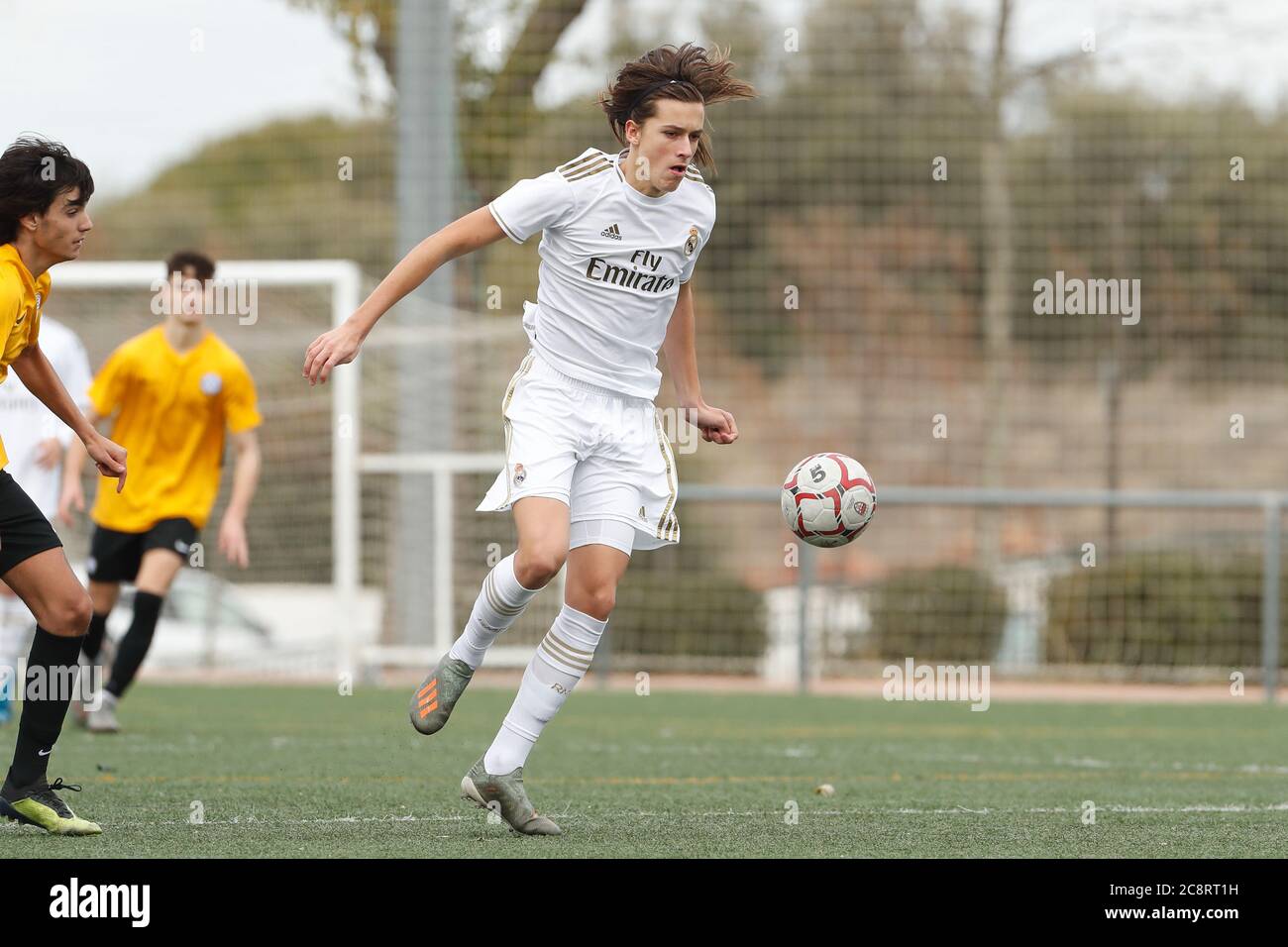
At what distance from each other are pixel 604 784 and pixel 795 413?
23.3 meters

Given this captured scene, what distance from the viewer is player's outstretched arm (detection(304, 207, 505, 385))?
4.72 meters

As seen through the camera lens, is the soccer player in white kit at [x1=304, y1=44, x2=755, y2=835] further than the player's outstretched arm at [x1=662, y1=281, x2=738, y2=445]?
No

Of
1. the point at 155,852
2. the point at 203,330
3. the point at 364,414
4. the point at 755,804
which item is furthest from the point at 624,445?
the point at 364,414

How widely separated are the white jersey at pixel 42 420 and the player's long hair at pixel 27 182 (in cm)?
374

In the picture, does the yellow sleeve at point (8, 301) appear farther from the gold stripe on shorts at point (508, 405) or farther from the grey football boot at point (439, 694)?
the grey football boot at point (439, 694)

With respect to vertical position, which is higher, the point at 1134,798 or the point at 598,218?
the point at 598,218

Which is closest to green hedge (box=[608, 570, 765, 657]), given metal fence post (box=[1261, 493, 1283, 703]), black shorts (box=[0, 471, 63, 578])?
metal fence post (box=[1261, 493, 1283, 703])

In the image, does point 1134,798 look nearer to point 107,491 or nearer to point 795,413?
point 107,491

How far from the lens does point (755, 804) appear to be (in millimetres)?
5781

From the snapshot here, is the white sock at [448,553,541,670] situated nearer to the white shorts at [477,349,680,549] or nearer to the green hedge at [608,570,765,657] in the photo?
the white shorts at [477,349,680,549]

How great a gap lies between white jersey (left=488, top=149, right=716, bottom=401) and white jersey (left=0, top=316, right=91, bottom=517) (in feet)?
12.8

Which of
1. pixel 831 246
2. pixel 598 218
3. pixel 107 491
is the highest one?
pixel 831 246

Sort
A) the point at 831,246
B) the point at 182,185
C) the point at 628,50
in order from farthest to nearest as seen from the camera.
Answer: the point at 182,185 < the point at 831,246 < the point at 628,50
